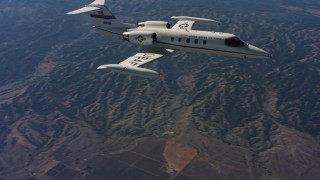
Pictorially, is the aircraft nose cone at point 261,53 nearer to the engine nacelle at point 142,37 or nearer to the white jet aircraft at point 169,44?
the white jet aircraft at point 169,44

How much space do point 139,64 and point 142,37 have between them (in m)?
7.06

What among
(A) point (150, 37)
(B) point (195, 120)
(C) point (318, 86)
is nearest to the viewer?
(A) point (150, 37)

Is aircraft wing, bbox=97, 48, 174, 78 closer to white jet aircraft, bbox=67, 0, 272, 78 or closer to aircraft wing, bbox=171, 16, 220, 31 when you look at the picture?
white jet aircraft, bbox=67, 0, 272, 78

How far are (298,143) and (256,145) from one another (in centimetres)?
1674

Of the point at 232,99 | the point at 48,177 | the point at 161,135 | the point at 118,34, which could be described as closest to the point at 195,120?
the point at 161,135

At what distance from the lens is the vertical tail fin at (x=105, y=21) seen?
67875 millimetres

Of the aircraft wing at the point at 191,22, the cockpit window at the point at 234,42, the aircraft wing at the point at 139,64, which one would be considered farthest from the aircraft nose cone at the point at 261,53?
the aircraft wing at the point at 191,22

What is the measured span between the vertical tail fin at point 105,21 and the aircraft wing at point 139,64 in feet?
32.8

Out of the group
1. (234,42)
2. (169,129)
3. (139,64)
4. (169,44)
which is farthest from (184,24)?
(169,129)

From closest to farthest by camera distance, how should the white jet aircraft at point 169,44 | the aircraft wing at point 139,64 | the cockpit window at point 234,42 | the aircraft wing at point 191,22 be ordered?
1. the aircraft wing at point 139,64
2. the white jet aircraft at point 169,44
3. the cockpit window at point 234,42
4. the aircraft wing at point 191,22

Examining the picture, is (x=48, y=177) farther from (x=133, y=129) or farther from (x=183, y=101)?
(x=183, y=101)

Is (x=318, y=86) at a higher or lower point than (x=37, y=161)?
higher

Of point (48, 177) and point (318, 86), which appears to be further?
point (318, 86)

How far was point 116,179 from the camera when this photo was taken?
418 feet
